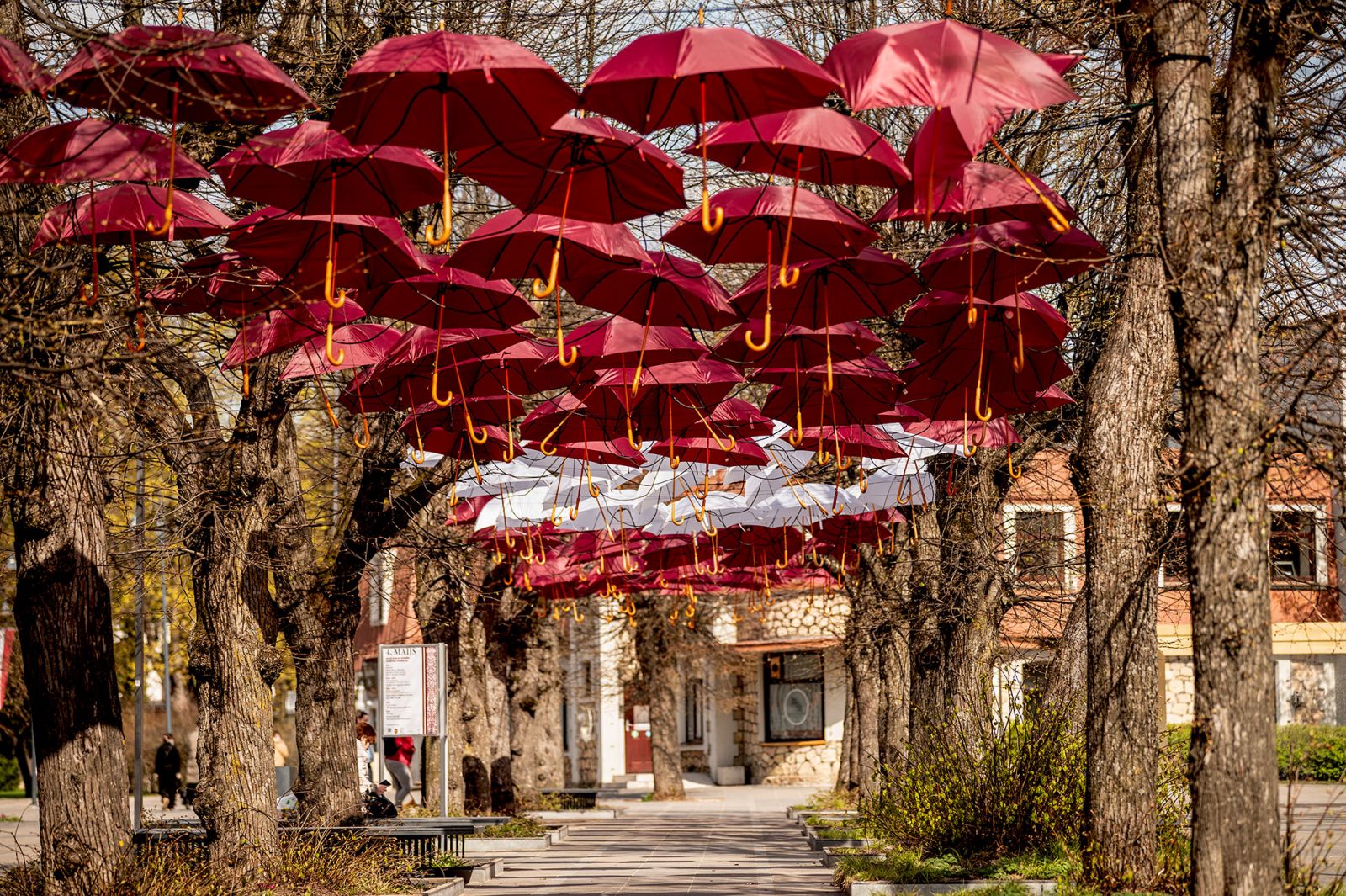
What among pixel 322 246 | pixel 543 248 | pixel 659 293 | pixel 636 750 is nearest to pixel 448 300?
pixel 543 248

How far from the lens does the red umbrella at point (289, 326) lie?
11500 millimetres

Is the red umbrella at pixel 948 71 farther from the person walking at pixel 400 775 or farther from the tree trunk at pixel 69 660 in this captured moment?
the person walking at pixel 400 775

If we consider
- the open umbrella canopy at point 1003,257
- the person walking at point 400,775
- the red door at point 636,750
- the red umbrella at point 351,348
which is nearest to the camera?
the open umbrella canopy at point 1003,257

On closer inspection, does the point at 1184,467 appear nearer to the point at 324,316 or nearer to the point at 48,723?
the point at 324,316

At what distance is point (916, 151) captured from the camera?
354 inches

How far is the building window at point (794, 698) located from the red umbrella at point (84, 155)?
130ft

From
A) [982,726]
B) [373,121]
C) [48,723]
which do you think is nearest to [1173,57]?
[373,121]

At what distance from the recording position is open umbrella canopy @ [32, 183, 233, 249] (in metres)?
9.38

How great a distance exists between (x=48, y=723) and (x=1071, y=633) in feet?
34.7

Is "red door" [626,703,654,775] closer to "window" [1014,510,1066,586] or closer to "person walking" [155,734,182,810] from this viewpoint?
"person walking" [155,734,182,810]

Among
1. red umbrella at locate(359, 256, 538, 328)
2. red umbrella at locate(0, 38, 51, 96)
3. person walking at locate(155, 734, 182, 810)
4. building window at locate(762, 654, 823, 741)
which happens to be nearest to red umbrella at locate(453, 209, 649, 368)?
red umbrella at locate(359, 256, 538, 328)

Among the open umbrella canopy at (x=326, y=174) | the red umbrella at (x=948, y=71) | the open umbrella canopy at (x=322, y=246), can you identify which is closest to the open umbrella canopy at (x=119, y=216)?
the open umbrella canopy at (x=322, y=246)

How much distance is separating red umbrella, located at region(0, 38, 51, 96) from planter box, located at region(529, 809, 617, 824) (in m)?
23.7

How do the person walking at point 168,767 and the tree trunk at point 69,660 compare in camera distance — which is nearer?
the tree trunk at point 69,660
